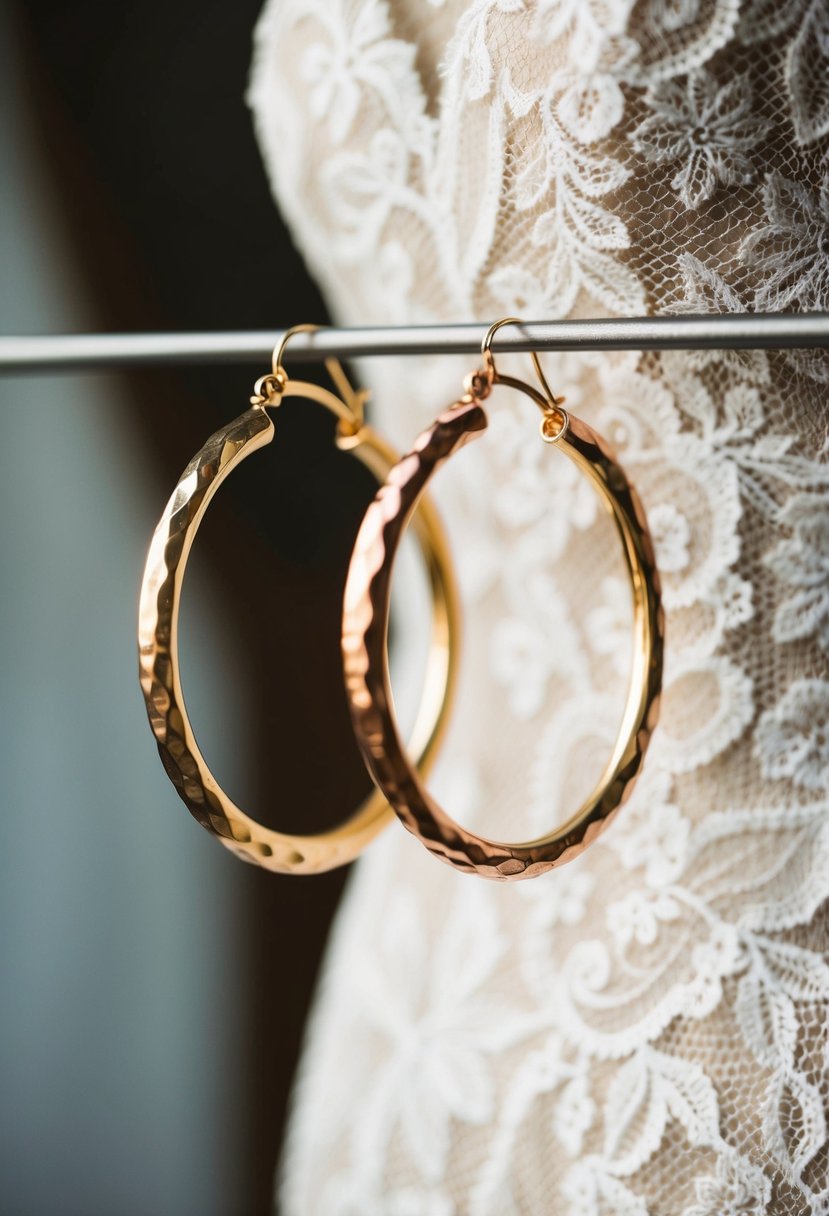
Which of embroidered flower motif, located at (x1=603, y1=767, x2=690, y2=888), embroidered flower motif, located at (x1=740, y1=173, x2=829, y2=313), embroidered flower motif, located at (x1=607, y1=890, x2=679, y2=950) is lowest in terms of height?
embroidered flower motif, located at (x1=607, y1=890, x2=679, y2=950)

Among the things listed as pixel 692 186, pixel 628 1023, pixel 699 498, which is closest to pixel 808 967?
pixel 628 1023

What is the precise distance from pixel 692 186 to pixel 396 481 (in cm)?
16

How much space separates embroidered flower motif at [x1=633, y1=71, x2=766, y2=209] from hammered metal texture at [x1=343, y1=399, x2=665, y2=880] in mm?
101

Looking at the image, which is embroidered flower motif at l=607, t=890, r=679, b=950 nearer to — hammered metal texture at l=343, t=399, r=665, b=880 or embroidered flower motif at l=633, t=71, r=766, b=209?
hammered metal texture at l=343, t=399, r=665, b=880

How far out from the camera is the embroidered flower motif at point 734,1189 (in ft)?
1.22

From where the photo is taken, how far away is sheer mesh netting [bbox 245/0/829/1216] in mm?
345

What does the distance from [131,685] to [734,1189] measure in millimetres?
787

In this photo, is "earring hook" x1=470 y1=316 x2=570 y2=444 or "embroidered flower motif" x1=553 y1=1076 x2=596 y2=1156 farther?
"embroidered flower motif" x1=553 y1=1076 x2=596 y2=1156

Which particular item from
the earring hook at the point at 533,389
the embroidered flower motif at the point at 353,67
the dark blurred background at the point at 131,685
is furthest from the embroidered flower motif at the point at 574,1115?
the dark blurred background at the point at 131,685

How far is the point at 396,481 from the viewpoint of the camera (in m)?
0.30

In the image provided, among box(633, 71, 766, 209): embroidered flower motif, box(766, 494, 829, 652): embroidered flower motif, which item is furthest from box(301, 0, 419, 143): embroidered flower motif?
box(766, 494, 829, 652): embroidered flower motif

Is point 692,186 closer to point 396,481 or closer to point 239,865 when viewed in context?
point 396,481

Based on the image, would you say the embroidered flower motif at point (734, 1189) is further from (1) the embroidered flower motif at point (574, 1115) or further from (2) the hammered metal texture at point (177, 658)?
(2) the hammered metal texture at point (177, 658)

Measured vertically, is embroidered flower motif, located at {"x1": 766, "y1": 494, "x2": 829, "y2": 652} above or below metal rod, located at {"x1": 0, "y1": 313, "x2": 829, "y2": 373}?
below
